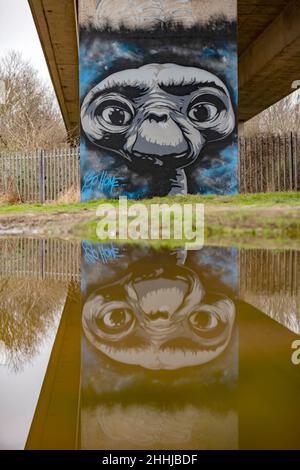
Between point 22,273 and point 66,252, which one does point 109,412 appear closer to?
point 22,273

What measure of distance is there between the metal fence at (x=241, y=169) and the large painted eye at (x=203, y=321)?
16573mm

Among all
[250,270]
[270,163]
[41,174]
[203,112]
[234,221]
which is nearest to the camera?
[250,270]

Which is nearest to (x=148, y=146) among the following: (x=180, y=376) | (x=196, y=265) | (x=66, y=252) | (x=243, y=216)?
(x=243, y=216)

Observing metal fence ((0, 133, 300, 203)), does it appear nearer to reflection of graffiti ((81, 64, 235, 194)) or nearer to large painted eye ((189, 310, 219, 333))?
reflection of graffiti ((81, 64, 235, 194))

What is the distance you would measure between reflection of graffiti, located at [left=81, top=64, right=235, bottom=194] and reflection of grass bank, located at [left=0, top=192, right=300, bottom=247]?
214cm

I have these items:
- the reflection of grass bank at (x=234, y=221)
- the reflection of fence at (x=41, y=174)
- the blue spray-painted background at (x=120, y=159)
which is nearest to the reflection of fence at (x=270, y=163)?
the reflection of fence at (x=41, y=174)

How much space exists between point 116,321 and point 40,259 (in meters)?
3.03

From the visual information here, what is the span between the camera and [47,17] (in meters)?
17.2

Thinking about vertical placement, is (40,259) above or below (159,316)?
above

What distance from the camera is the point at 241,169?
21.2 metres

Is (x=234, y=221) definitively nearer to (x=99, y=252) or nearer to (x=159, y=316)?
(x=99, y=252)

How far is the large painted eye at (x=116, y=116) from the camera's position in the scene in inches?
537
